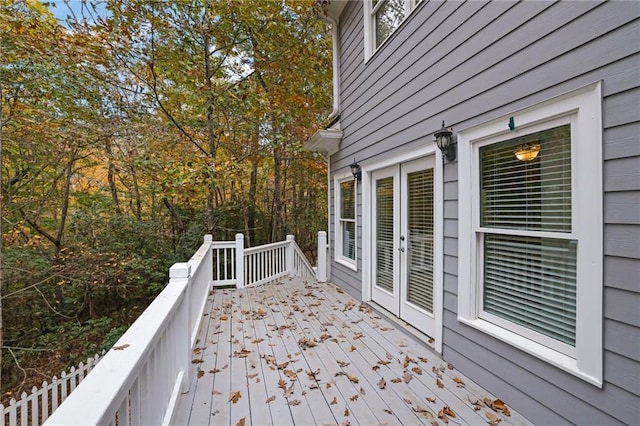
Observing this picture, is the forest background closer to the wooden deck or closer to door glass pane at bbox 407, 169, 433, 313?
the wooden deck

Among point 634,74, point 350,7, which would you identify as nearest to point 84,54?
point 350,7

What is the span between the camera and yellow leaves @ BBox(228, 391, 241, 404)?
2.29 meters

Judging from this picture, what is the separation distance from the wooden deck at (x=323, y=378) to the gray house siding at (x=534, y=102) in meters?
0.34

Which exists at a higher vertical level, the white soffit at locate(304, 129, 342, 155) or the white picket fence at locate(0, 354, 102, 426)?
the white soffit at locate(304, 129, 342, 155)

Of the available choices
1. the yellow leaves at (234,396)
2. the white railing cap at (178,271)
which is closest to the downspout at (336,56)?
the white railing cap at (178,271)

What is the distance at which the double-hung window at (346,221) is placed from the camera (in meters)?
5.29

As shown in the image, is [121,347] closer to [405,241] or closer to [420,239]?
[420,239]

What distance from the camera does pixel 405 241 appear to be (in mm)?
3660

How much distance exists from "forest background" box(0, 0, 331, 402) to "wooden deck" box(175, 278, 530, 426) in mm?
3649

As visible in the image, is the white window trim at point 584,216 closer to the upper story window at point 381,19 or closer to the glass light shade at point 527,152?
the glass light shade at point 527,152

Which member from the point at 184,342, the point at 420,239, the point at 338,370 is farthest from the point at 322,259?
the point at 184,342

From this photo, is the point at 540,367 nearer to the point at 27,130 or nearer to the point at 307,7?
the point at 307,7

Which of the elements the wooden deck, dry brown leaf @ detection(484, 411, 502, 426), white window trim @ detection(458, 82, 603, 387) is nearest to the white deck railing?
the wooden deck

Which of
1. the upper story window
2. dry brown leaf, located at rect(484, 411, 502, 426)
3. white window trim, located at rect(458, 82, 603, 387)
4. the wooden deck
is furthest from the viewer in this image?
the upper story window
